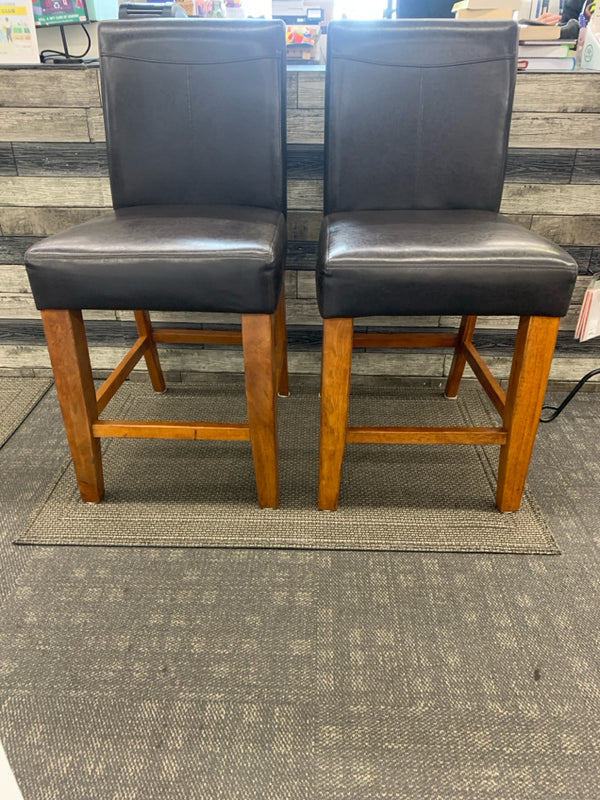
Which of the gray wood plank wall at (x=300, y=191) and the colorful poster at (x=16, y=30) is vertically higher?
the colorful poster at (x=16, y=30)

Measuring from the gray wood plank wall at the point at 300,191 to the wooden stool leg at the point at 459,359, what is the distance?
90mm

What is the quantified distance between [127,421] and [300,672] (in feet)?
1.90

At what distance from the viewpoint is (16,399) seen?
5.28ft

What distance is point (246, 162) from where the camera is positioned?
1.19 metres

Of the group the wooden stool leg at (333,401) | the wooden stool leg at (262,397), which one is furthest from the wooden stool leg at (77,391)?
the wooden stool leg at (333,401)

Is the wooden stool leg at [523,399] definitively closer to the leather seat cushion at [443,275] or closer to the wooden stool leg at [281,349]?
the leather seat cushion at [443,275]

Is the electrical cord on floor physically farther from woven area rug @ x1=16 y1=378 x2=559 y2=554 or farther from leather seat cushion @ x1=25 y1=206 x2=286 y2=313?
leather seat cushion @ x1=25 y1=206 x2=286 y2=313

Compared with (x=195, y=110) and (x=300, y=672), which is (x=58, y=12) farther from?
(x=300, y=672)

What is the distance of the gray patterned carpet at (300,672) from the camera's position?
75cm

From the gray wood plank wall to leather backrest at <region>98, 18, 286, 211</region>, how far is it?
226 millimetres

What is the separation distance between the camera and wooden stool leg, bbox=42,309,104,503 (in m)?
1.04

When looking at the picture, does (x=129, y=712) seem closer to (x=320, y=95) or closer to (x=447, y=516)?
(x=447, y=516)

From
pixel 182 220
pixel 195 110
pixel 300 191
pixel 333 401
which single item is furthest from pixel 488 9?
pixel 333 401

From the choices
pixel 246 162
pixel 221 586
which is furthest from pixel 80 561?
pixel 246 162
